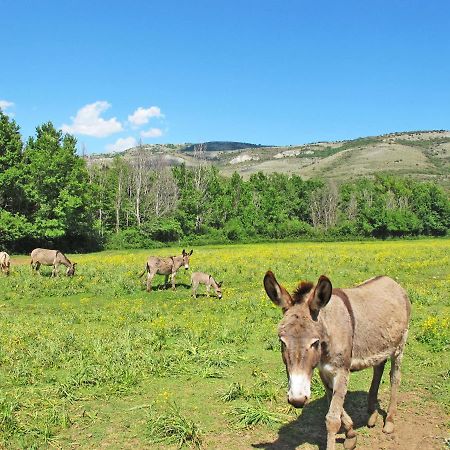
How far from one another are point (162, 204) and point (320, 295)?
234ft

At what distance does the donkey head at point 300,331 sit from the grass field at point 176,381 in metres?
2.86

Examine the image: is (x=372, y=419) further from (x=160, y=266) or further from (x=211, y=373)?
(x=160, y=266)

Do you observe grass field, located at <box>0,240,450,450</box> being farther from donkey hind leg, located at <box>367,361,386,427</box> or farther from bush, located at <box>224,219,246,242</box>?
bush, located at <box>224,219,246,242</box>

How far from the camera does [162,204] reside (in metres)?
75.4

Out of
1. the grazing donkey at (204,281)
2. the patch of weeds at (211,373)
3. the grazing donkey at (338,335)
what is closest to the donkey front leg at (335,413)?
the grazing donkey at (338,335)

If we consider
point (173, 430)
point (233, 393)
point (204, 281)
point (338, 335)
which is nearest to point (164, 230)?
point (204, 281)

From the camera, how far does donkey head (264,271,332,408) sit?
480cm

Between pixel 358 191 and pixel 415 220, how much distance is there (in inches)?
666

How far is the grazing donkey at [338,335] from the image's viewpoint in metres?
5.00

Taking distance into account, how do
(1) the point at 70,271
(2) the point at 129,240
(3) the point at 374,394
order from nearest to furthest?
1. (3) the point at 374,394
2. (1) the point at 70,271
3. (2) the point at 129,240

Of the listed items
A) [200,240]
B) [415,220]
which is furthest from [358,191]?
[200,240]

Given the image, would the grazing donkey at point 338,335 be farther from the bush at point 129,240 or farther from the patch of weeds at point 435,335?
the bush at point 129,240

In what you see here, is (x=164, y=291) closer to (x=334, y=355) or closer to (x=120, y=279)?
(x=120, y=279)

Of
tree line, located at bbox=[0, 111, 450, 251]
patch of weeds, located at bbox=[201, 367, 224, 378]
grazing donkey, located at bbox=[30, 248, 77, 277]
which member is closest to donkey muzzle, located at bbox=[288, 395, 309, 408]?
patch of weeds, located at bbox=[201, 367, 224, 378]
